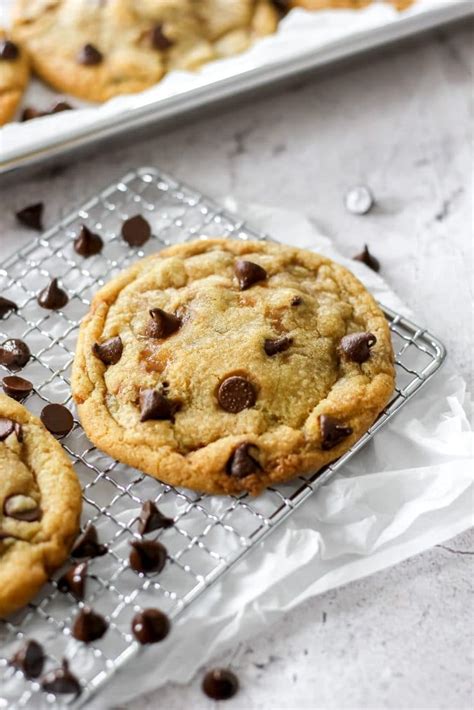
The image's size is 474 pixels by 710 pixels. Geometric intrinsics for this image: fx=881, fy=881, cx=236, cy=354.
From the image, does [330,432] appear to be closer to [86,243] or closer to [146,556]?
[146,556]

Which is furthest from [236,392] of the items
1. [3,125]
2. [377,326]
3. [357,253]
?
[3,125]

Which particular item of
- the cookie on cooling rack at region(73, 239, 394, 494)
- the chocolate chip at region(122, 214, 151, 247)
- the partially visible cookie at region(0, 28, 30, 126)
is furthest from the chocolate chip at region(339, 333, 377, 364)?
the partially visible cookie at region(0, 28, 30, 126)

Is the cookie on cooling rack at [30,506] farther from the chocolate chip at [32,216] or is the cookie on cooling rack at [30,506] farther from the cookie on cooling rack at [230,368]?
the chocolate chip at [32,216]

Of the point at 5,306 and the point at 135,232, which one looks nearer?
the point at 5,306

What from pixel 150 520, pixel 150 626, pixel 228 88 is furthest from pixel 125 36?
pixel 150 626

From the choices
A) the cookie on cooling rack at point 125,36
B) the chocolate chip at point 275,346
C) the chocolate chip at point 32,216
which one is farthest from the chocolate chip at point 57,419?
the cookie on cooling rack at point 125,36
